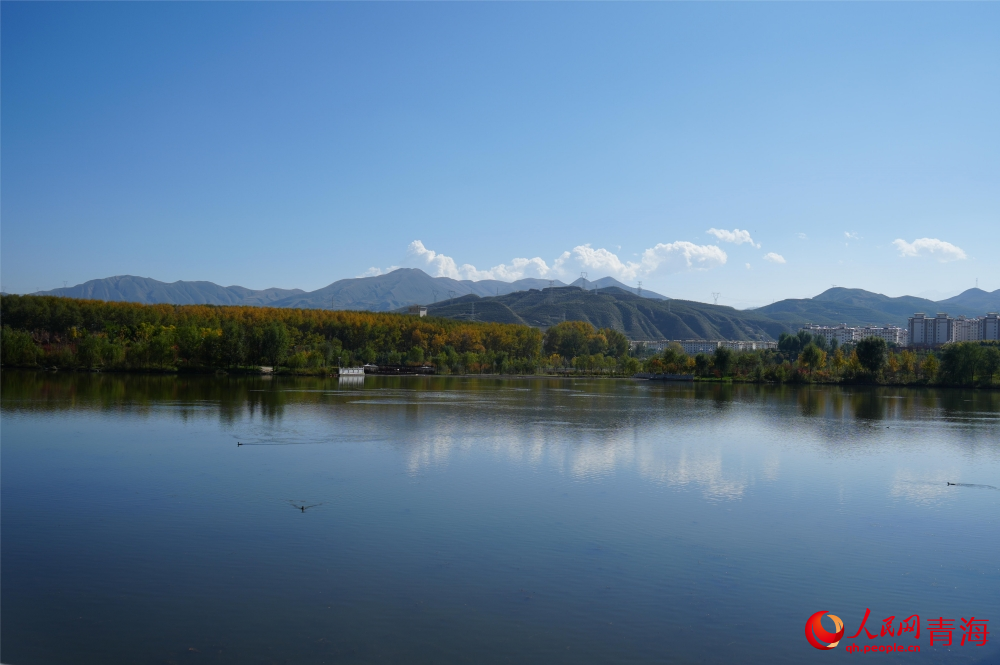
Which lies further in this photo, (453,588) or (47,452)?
(47,452)

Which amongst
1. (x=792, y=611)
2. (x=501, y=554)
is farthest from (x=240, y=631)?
(x=792, y=611)

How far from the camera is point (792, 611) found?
280 inches

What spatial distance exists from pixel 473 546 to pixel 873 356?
180 ft

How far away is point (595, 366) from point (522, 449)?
61.5 meters

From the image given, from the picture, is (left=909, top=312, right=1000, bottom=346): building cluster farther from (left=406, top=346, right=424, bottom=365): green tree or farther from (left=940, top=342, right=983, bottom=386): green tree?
(left=406, top=346, right=424, bottom=365): green tree

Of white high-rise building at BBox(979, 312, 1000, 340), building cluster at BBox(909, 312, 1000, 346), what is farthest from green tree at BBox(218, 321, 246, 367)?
white high-rise building at BBox(979, 312, 1000, 340)

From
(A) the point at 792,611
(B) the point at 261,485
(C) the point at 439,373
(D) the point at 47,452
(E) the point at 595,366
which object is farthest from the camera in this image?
(E) the point at 595,366

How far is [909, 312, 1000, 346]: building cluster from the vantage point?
125438mm

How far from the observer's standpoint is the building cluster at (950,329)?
12544cm

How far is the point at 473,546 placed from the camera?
896 centimetres

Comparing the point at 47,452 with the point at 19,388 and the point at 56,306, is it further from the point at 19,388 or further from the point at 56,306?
the point at 56,306

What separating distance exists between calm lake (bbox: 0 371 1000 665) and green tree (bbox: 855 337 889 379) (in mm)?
39251

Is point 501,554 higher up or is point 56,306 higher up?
point 56,306

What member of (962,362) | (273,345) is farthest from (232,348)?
(962,362)
